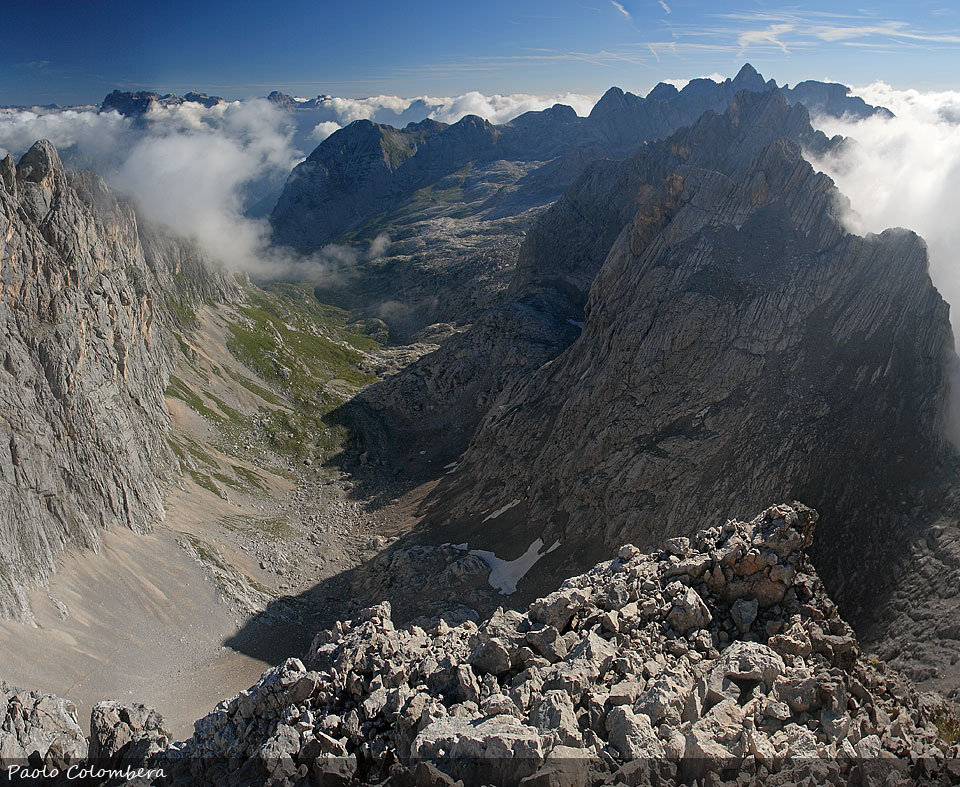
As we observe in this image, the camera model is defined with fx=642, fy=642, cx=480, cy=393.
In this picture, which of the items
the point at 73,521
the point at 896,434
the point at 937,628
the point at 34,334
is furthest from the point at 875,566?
the point at 34,334

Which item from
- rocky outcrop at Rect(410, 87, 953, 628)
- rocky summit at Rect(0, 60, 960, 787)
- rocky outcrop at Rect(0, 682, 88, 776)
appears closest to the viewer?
rocky summit at Rect(0, 60, 960, 787)

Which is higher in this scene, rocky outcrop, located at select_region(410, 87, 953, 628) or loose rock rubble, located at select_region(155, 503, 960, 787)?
rocky outcrop, located at select_region(410, 87, 953, 628)

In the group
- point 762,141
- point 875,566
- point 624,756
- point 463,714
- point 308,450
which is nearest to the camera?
point 624,756

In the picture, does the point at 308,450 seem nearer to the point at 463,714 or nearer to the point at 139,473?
the point at 139,473

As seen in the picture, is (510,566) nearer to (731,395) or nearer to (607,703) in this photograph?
(731,395)

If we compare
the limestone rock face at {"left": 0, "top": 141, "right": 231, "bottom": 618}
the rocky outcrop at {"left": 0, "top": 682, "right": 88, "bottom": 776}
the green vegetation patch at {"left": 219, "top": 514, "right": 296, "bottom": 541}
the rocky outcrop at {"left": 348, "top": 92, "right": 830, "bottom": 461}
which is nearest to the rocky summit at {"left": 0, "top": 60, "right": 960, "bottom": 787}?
the rocky outcrop at {"left": 0, "top": 682, "right": 88, "bottom": 776}

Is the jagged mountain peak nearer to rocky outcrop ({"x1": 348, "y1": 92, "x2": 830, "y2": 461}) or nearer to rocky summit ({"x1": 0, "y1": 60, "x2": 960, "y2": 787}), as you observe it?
rocky summit ({"x1": 0, "y1": 60, "x2": 960, "y2": 787})
